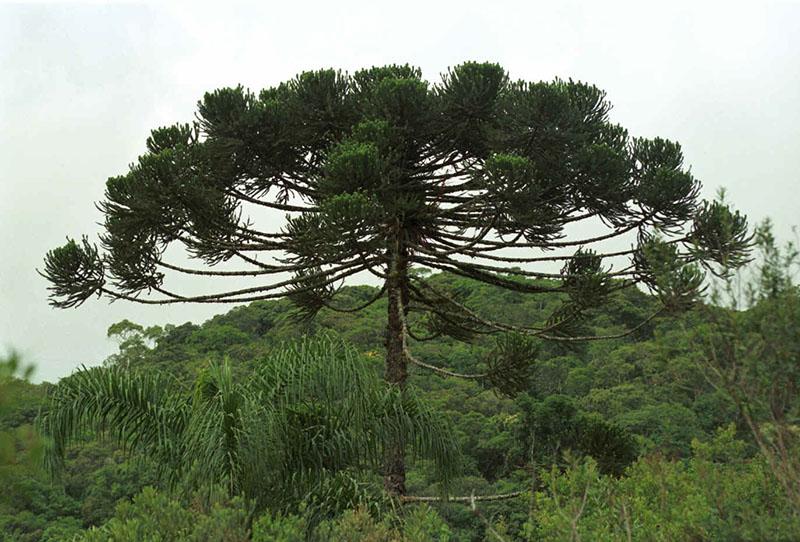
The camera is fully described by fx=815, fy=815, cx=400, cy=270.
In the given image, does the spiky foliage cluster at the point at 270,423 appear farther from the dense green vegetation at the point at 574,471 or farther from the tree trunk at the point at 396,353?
the tree trunk at the point at 396,353

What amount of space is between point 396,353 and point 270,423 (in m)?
2.43

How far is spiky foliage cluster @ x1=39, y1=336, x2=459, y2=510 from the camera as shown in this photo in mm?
6789

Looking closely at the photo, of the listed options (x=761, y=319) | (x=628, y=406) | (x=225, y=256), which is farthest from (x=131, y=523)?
(x=628, y=406)

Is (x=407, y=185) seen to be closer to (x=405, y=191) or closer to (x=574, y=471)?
(x=405, y=191)

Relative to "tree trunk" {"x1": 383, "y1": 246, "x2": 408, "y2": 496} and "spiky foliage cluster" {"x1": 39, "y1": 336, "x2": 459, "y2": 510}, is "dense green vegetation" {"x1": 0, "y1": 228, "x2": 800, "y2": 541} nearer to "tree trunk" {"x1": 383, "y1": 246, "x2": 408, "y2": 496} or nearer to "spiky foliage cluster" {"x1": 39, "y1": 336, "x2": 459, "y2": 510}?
"spiky foliage cluster" {"x1": 39, "y1": 336, "x2": 459, "y2": 510}

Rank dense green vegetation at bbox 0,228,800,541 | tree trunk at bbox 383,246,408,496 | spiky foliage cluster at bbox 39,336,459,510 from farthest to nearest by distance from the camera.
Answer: tree trunk at bbox 383,246,408,496 < spiky foliage cluster at bbox 39,336,459,510 < dense green vegetation at bbox 0,228,800,541

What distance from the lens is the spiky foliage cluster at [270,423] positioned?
6.79 m

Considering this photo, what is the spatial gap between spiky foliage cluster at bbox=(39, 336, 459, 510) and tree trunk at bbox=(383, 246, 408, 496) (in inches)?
12.3

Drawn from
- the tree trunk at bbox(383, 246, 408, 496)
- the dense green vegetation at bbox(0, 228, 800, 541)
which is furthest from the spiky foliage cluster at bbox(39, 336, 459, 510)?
the tree trunk at bbox(383, 246, 408, 496)

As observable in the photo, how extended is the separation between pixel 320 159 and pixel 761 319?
719cm

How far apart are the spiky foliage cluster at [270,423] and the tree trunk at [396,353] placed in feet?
1.02

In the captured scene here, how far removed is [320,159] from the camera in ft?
34.2

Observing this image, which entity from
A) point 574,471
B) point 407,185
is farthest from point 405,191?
point 574,471

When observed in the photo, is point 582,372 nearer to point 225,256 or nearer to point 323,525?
point 225,256
